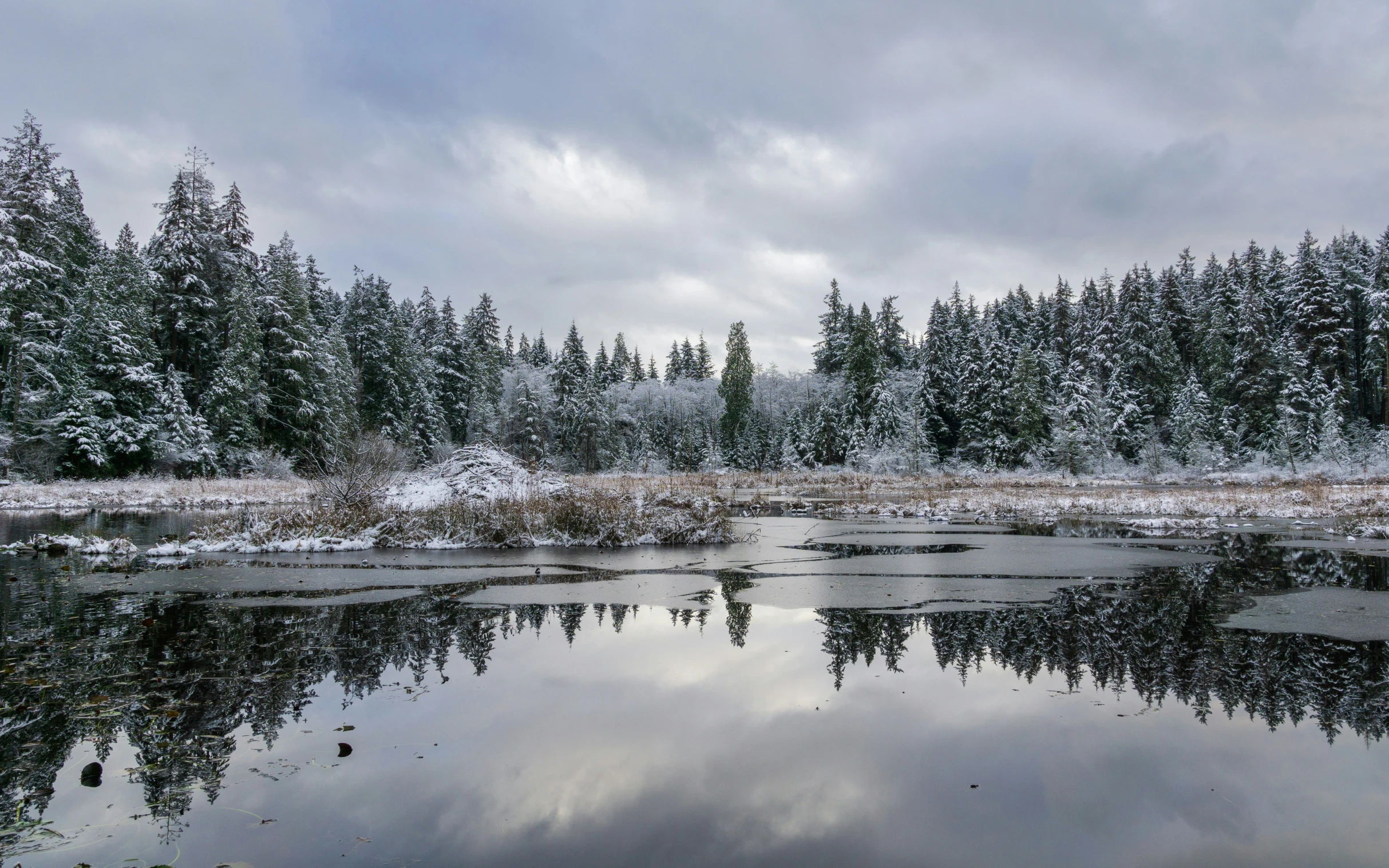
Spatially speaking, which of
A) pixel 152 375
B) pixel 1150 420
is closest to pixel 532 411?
pixel 152 375

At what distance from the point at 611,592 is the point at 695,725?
5.63 meters

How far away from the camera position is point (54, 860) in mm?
3658

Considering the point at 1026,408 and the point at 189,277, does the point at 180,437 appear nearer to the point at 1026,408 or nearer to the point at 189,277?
the point at 189,277

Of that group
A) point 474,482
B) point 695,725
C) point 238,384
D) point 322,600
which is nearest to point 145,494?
point 238,384

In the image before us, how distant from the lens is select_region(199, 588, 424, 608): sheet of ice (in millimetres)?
9922

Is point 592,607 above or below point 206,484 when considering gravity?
below

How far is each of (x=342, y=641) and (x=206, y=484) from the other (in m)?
31.2

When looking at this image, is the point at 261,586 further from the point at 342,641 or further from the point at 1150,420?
the point at 1150,420

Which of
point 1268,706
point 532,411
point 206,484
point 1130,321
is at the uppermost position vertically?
point 1130,321

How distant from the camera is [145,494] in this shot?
31.1 meters

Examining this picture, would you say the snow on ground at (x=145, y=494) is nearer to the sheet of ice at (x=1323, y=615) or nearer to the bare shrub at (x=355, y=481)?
the bare shrub at (x=355, y=481)

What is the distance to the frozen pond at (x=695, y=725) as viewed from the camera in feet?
13.1

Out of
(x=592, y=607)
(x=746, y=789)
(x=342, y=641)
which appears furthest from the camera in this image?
(x=592, y=607)

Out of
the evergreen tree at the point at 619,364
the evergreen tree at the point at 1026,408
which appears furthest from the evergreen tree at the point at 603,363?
the evergreen tree at the point at 1026,408
